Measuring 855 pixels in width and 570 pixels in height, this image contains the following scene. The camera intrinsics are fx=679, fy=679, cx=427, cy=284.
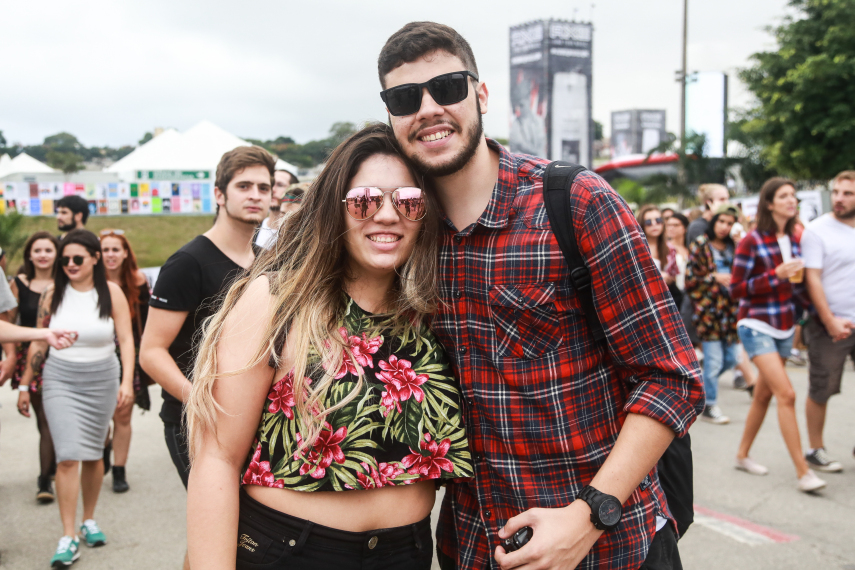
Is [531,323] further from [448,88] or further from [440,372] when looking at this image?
[448,88]

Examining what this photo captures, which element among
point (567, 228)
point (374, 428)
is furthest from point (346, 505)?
point (567, 228)

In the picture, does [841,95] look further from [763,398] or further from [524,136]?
[763,398]

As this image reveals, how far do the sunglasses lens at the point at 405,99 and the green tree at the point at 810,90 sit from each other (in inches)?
1073

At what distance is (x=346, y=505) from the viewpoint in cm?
182

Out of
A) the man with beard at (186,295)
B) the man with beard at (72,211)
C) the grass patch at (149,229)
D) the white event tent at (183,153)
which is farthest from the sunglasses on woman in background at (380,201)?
the grass patch at (149,229)

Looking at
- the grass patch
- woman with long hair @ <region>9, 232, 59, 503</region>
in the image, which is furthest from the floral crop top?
the grass patch

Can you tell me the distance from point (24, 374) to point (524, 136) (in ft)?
133

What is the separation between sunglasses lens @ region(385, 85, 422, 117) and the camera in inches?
76.6

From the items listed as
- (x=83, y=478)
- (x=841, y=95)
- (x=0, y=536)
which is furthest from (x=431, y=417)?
(x=841, y=95)

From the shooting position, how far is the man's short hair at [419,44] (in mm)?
1952

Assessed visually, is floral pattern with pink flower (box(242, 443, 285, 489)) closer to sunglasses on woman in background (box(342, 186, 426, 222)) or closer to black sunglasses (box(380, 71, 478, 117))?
sunglasses on woman in background (box(342, 186, 426, 222))

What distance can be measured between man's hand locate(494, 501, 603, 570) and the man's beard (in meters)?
0.94

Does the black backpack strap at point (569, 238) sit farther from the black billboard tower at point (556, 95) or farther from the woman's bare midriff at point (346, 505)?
the black billboard tower at point (556, 95)

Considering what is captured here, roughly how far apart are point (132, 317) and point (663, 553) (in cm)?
501
